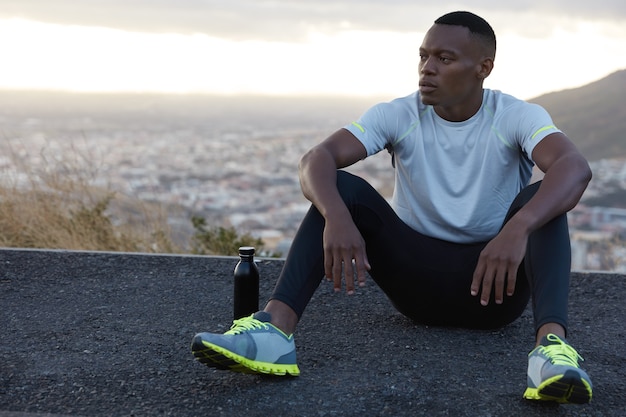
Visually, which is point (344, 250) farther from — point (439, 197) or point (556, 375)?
point (556, 375)

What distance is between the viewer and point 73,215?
20.2ft

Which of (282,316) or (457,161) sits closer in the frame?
(282,316)

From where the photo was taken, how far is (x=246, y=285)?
3451 millimetres

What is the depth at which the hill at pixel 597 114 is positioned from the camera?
1043 cm

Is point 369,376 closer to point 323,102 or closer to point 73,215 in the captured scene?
point 73,215

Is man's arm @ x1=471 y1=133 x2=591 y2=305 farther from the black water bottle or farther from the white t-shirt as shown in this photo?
the black water bottle

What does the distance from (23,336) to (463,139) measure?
208 centimetres

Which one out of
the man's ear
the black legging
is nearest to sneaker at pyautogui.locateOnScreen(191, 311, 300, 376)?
the black legging

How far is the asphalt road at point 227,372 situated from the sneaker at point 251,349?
0.08 metres

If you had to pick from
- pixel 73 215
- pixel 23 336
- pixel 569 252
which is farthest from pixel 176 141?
pixel 569 252

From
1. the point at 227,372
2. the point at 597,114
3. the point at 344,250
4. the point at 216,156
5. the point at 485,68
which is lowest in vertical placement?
the point at 216,156

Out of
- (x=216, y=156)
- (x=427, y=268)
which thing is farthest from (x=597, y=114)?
(x=427, y=268)

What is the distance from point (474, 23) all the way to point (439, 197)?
71 cm

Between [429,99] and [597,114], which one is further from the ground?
[429,99]
